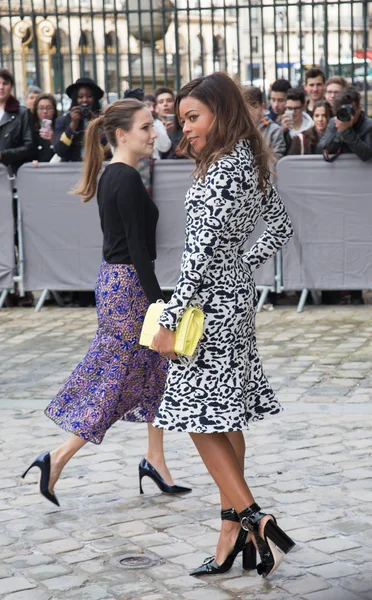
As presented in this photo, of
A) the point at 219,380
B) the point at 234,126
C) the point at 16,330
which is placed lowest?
the point at 16,330

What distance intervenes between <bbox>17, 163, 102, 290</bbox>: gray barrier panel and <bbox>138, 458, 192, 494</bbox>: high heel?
17.9ft

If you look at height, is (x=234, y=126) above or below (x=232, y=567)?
above

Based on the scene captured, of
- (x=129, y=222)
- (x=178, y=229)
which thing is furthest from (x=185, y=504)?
(x=178, y=229)

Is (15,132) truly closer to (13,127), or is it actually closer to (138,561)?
(13,127)

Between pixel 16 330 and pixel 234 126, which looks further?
pixel 16 330

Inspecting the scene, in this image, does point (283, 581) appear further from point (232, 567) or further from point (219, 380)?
point (219, 380)

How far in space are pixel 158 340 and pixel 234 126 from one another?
2.83 feet

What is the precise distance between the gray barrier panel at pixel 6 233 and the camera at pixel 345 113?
3345 mm

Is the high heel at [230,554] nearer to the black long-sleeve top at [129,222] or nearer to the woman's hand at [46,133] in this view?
the black long-sleeve top at [129,222]

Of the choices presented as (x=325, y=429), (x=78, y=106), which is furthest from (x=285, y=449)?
(x=78, y=106)

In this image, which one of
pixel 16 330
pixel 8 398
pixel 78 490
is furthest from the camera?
pixel 16 330

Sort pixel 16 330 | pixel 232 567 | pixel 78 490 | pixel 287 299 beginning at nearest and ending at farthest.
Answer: pixel 232 567
pixel 78 490
pixel 16 330
pixel 287 299

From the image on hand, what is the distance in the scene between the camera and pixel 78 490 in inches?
218

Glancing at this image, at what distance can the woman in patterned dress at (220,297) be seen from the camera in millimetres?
4137
